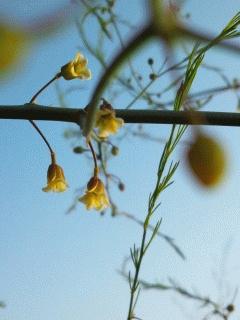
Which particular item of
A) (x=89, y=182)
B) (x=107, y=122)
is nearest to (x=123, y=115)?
(x=107, y=122)

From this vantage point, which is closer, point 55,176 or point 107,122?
point 107,122

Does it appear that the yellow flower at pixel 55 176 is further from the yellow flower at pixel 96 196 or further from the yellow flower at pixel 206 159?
the yellow flower at pixel 206 159

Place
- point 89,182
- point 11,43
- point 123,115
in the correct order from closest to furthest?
point 11,43
point 123,115
point 89,182

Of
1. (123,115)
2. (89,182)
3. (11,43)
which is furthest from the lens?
(89,182)

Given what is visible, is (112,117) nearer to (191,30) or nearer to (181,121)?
(181,121)

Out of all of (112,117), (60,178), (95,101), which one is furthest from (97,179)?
(95,101)

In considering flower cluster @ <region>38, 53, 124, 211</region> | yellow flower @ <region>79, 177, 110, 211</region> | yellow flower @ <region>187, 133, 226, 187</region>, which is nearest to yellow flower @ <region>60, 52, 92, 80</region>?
flower cluster @ <region>38, 53, 124, 211</region>

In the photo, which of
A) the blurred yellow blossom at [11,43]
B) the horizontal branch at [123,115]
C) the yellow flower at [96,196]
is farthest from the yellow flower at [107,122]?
the blurred yellow blossom at [11,43]

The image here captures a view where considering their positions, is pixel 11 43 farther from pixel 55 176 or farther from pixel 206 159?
pixel 55 176
